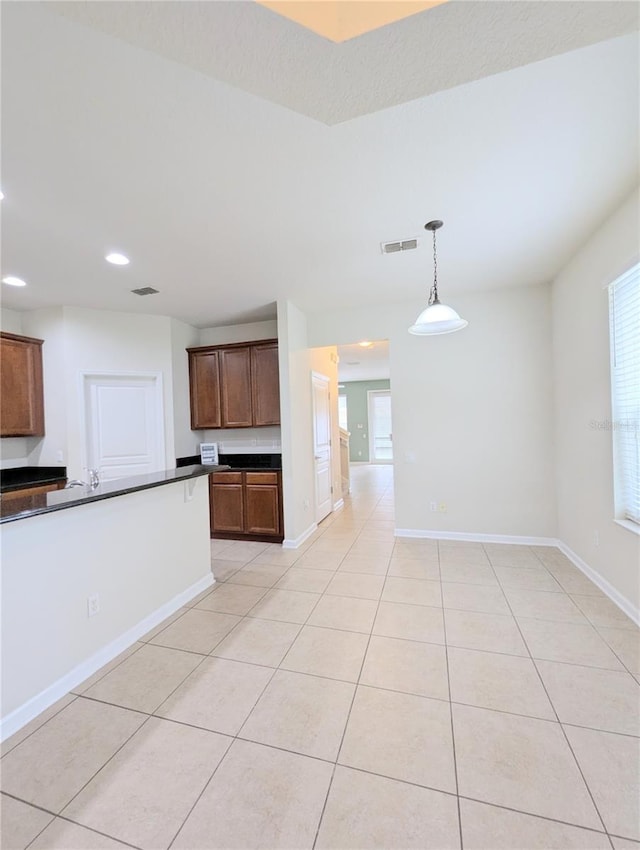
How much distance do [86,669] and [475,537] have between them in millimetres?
3808


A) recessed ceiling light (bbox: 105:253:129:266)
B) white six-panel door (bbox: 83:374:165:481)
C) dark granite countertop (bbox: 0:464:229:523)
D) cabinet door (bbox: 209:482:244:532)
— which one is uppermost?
recessed ceiling light (bbox: 105:253:129:266)

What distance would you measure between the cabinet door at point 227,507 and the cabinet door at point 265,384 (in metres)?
0.93

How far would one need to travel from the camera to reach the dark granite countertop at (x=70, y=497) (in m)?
1.74

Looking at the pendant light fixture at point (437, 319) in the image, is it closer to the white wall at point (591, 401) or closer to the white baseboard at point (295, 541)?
the white wall at point (591, 401)

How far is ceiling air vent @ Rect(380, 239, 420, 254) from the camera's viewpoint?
111 inches

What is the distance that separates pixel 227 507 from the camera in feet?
15.1

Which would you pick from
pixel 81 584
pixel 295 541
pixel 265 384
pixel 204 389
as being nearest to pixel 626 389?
pixel 295 541

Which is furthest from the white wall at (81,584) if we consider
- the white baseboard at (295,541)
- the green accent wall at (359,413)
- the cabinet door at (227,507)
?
the green accent wall at (359,413)

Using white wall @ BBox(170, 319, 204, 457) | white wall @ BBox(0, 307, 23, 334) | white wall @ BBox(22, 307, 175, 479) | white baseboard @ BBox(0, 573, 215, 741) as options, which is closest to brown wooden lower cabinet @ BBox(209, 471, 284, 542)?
white wall @ BBox(170, 319, 204, 457)

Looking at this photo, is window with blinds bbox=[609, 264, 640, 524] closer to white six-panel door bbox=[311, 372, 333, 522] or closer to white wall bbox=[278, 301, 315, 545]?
white wall bbox=[278, 301, 315, 545]

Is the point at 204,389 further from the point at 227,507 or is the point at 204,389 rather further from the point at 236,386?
the point at 227,507

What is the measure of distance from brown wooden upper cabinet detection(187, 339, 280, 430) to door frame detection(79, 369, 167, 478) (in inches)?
19.3

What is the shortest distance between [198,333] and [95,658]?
13.7 feet

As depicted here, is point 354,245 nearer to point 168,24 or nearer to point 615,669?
point 168,24
